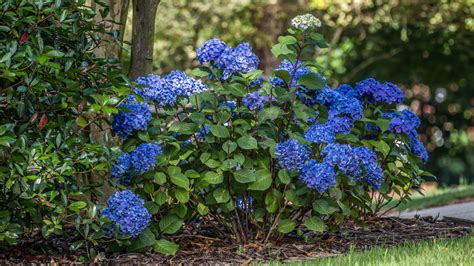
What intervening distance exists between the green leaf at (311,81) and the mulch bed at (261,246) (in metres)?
1.07

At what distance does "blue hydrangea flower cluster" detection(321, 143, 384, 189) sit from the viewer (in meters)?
5.12

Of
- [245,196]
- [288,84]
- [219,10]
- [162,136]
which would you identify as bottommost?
[245,196]

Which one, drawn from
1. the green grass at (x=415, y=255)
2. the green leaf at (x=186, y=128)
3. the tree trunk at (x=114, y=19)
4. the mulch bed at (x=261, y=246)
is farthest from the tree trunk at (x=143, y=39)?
the green grass at (x=415, y=255)

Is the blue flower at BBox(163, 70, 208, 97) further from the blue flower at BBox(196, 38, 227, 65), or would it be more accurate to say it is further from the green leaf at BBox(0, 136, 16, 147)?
the green leaf at BBox(0, 136, 16, 147)

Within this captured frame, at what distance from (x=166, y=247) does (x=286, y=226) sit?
814 mm

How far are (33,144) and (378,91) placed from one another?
2.64 metres

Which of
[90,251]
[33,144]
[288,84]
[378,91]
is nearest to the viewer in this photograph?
[33,144]

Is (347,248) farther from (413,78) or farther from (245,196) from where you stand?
(413,78)

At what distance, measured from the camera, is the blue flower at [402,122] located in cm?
585

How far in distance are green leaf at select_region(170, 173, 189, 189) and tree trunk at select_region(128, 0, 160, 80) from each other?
1.56 metres

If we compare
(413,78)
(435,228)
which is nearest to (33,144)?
(435,228)

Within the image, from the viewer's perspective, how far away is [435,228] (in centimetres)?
614

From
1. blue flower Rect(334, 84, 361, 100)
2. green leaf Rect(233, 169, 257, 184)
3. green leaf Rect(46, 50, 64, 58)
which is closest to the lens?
green leaf Rect(46, 50, 64, 58)

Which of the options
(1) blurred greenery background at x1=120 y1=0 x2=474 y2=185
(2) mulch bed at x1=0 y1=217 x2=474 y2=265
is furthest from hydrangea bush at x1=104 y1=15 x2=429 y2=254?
(1) blurred greenery background at x1=120 y1=0 x2=474 y2=185
